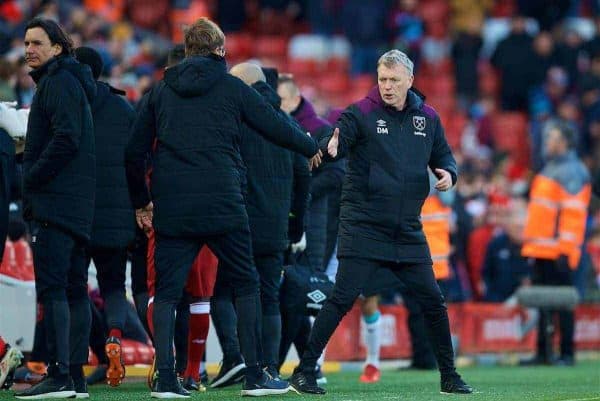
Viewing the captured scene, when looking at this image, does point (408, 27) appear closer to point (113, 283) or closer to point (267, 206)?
point (267, 206)

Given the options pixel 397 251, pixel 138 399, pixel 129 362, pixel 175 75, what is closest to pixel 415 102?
pixel 397 251

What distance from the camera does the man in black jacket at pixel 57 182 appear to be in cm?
912

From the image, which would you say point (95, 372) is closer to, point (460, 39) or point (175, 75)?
point (175, 75)

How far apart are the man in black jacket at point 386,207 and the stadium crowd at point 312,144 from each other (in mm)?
67

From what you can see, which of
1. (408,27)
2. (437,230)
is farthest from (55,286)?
(408,27)

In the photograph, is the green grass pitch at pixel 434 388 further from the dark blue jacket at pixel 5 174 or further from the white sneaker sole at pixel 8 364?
the dark blue jacket at pixel 5 174

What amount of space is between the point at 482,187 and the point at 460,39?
5785 millimetres

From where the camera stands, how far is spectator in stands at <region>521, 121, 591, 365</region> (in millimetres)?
15641

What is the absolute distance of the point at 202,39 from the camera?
930cm

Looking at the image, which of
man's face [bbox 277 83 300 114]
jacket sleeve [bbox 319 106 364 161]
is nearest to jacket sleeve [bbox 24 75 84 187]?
jacket sleeve [bbox 319 106 364 161]

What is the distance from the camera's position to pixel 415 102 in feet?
32.8

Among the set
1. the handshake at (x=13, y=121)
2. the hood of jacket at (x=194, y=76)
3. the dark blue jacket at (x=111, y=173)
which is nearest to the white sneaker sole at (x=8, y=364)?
the dark blue jacket at (x=111, y=173)

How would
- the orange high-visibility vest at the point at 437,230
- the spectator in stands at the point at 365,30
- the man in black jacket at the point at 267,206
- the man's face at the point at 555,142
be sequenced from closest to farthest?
the man in black jacket at the point at 267,206 → the orange high-visibility vest at the point at 437,230 → the man's face at the point at 555,142 → the spectator in stands at the point at 365,30

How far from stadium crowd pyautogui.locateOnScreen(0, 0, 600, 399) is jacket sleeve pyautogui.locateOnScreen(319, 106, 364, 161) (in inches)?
3.2
